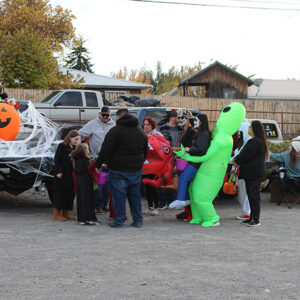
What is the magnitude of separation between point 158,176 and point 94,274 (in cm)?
380

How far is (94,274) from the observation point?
5.64 m

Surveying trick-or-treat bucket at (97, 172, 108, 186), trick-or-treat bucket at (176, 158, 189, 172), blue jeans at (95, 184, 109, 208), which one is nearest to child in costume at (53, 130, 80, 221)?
trick-or-treat bucket at (97, 172, 108, 186)

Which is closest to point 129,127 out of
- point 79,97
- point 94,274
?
point 94,274

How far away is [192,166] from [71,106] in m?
12.0

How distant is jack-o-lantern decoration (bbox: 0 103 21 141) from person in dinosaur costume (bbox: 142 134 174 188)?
8.36ft

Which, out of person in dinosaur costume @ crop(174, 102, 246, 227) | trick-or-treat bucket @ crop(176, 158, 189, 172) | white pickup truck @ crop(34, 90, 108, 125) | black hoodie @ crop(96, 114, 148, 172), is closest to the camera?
black hoodie @ crop(96, 114, 148, 172)

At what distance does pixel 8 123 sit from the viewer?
9766 mm

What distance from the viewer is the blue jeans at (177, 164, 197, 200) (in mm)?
8781

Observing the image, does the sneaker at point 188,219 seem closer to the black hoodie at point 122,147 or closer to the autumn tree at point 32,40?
the black hoodie at point 122,147

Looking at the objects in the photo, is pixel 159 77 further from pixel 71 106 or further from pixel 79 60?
pixel 71 106

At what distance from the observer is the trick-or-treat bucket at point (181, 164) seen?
8.82 metres

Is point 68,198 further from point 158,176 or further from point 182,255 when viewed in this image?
point 182,255

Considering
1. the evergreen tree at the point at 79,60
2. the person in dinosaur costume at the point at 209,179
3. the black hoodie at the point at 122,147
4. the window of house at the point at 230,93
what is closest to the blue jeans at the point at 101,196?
the black hoodie at the point at 122,147

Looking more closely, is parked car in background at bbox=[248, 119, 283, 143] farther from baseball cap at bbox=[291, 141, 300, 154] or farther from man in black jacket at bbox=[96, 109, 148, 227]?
man in black jacket at bbox=[96, 109, 148, 227]
